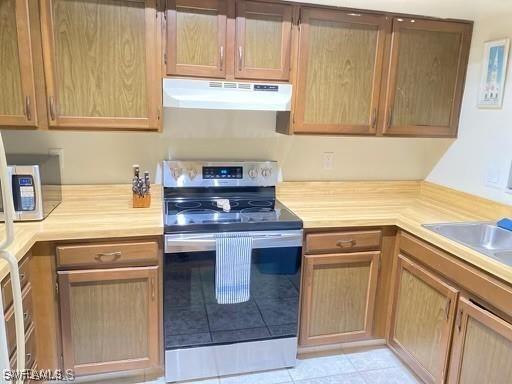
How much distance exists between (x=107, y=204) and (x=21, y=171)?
504mm

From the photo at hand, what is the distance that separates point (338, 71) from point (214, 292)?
1360 millimetres

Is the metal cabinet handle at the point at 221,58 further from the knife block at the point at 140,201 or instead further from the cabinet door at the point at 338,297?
the cabinet door at the point at 338,297

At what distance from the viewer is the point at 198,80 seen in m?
2.04

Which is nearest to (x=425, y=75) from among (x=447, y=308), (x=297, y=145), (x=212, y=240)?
(x=297, y=145)

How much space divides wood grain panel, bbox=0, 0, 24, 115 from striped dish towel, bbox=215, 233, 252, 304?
1.13m

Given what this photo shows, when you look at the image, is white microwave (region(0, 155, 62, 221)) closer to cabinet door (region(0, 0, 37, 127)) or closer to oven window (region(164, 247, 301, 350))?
cabinet door (region(0, 0, 37, 127))

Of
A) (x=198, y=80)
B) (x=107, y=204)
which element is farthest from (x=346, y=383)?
(x=198, y=80)

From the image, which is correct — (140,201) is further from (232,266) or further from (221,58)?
(221,58)

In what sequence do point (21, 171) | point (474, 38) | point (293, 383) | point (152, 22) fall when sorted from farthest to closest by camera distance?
point (474, 38) < point (293, 383) < point (152, 22) < point (21, 171)

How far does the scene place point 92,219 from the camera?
197 cm

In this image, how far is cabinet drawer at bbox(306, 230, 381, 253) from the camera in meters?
2.15

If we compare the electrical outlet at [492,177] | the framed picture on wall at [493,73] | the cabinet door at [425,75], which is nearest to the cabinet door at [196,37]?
the cabinet door at [425,75]

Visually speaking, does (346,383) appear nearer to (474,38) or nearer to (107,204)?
(107,204)

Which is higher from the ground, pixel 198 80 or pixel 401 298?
pixel 198 80
